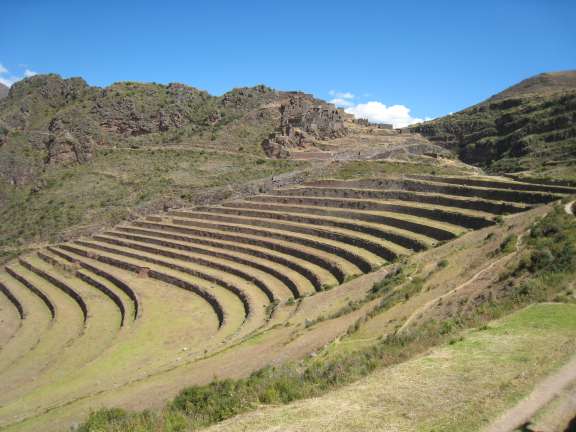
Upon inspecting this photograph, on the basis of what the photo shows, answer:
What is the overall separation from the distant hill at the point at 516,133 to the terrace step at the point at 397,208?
12.9 meters

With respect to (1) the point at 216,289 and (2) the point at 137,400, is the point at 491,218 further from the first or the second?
(2) the point at 137,400

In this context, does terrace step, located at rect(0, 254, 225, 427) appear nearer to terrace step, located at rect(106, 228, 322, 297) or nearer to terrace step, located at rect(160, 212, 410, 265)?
terrace step, located at rect(106, 228, 322, 297)

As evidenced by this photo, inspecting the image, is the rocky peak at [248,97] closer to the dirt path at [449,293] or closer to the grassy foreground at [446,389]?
the dirt path at [449,293]

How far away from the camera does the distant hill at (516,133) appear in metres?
37.8

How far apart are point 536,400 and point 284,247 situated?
56.7ft

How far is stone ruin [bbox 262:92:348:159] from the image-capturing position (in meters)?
44.3

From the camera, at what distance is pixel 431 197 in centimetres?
2294

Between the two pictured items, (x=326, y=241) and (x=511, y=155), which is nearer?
(x=326, y=241)

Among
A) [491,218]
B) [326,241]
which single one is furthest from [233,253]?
[491,218]

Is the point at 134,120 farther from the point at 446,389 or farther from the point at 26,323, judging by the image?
the point at 446,389

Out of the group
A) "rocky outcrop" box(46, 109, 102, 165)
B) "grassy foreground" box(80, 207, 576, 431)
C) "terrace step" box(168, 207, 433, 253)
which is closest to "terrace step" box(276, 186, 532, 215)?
"terrace step" box(168, 207, 433, 253)

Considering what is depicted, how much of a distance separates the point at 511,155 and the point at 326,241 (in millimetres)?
32850

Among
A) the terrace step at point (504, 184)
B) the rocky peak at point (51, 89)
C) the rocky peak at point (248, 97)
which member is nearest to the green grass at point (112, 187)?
the rocky peak at point (248, 97)

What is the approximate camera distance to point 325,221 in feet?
78.7
